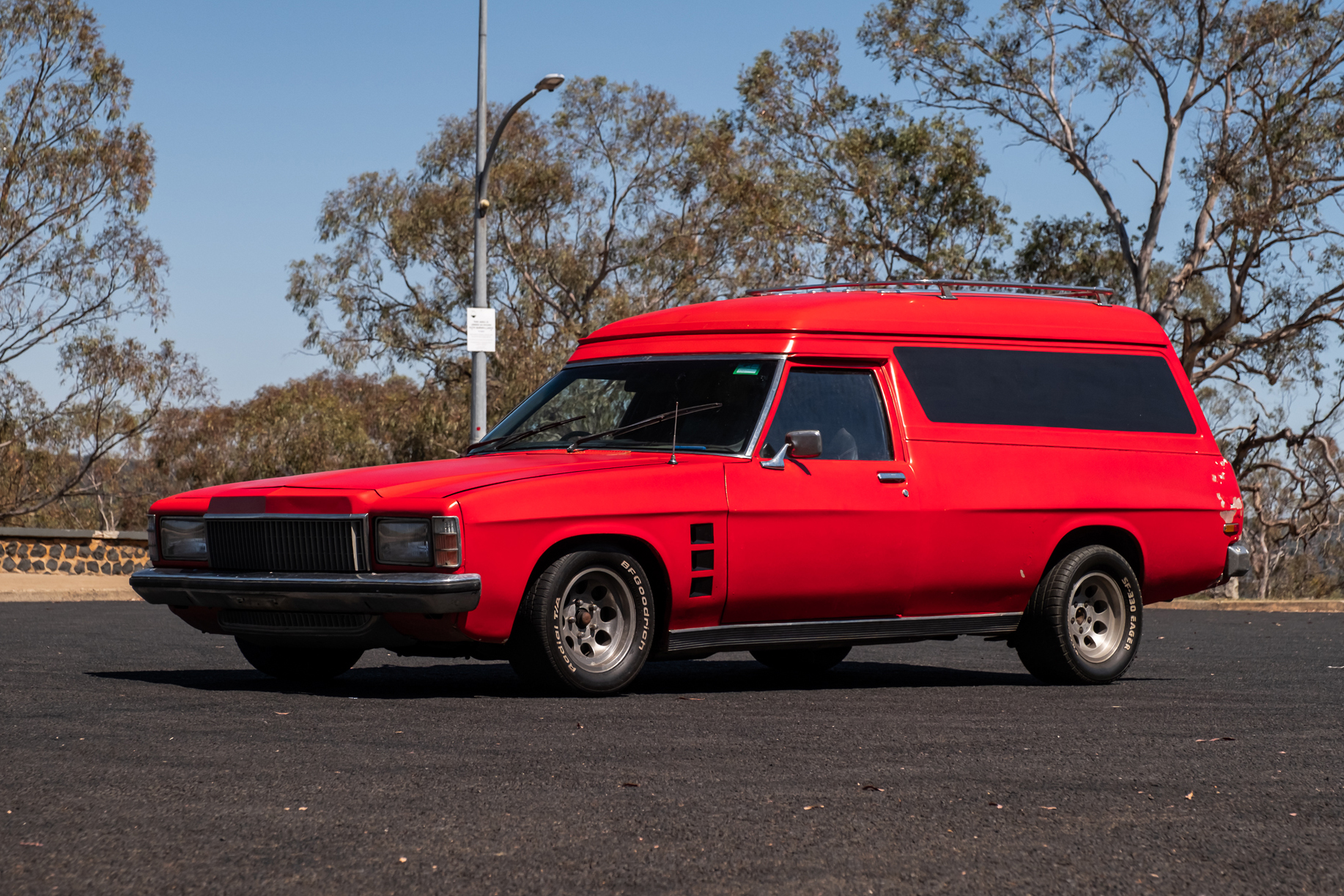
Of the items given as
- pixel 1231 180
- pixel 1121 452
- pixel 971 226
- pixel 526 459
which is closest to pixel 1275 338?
pixel 1231 180

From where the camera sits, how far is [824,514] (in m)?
8.72

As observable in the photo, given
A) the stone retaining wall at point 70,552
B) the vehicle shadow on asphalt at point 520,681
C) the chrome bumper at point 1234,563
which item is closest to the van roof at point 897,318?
the chrome bumper at point 1234,563

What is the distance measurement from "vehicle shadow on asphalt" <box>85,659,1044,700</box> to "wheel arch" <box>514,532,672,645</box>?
1.59ft

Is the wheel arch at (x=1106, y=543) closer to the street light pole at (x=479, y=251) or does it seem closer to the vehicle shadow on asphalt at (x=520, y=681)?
the vehicle shadow on asphalt at (x=520, y=681)

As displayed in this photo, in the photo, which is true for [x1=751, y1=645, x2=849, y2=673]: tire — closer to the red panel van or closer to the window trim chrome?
the red panel van

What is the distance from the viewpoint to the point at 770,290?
10.7 m

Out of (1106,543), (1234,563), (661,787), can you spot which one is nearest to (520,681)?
(661,787)

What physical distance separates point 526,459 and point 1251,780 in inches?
156

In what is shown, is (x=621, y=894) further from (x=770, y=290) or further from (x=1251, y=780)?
(x=770, y=290)

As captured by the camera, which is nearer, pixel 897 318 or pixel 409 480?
pixel 409 480

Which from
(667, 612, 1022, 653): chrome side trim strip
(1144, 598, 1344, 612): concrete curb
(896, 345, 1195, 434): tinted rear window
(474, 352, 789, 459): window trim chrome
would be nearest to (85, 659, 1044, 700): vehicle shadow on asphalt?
(667, 612, 1022, 653): chrome side trim strip

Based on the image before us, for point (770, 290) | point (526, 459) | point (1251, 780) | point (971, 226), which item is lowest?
point (1251, 780)

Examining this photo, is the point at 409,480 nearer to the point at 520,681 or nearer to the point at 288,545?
the point at 288,545

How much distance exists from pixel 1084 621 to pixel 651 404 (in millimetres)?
2920
